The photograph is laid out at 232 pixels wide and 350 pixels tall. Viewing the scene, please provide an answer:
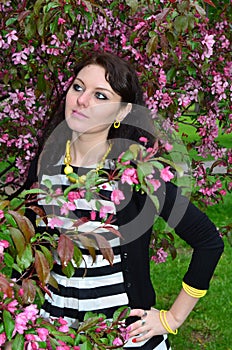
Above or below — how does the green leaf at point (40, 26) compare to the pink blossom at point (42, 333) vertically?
above

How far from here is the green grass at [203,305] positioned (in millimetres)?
4602

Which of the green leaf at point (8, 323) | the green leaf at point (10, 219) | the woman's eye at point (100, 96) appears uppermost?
the woman's eye at point (100, 96)

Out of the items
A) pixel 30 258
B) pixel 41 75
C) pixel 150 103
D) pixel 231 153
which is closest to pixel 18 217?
pixel 30 258

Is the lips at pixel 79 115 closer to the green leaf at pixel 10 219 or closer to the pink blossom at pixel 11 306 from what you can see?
the green leaf at pixel 10 219

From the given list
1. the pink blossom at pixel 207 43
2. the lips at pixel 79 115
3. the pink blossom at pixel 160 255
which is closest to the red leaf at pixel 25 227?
the lips at pixel 79 115

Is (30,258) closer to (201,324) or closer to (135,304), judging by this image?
(135,304)

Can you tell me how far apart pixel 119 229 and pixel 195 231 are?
0.28 meters

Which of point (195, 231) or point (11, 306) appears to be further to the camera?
point (195, 231)

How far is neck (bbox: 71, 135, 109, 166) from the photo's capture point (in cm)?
215

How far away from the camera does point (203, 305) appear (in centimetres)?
533

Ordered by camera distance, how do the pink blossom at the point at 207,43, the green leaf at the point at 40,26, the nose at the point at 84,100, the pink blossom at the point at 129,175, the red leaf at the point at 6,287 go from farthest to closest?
the pink blossom at the point at 207,43 < the green leaf at the point at 40,26 < the nose at the point at 84,100 < the pink blossom at the point at 129,175 < the red leaf at the point at 6,287

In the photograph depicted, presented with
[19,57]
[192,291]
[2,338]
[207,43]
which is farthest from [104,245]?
[207,43]

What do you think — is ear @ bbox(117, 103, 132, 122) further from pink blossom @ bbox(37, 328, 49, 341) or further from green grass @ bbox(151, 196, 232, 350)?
green grass @ bbox(151, 196, 232, 350)

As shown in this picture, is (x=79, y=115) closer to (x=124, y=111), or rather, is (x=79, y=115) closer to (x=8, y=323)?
(x=124, y=111)
